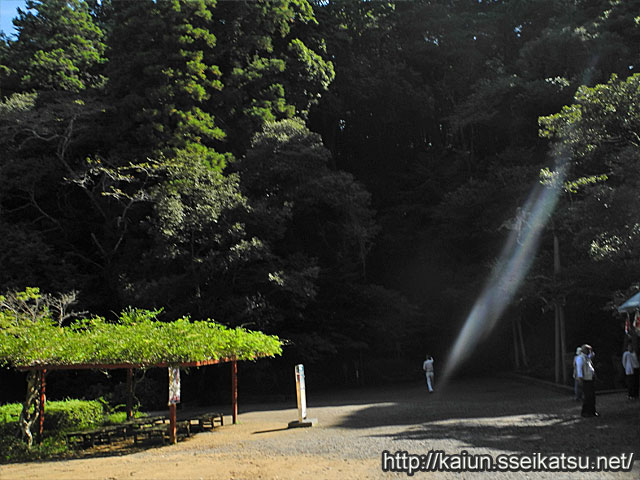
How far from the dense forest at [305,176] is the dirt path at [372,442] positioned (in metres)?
6.21

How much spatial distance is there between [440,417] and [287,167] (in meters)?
13.5

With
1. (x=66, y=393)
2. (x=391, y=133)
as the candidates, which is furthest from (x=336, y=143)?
(x=66, y=393)

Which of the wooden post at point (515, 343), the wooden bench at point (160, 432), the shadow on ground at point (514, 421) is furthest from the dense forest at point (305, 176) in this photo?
the wooden bench at point (160, 432)

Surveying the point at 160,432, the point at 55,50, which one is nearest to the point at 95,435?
the point at 160,432

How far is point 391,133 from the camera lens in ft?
121

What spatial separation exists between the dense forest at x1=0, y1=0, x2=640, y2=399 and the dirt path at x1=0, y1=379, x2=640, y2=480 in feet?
20.4

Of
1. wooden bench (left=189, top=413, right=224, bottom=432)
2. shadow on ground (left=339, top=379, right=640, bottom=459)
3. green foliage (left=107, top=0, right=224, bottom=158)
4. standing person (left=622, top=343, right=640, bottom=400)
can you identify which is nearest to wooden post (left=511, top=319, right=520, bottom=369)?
shadow on ground (left=339, top=379, right=640, bottom=459)

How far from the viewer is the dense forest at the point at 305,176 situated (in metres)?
23.1

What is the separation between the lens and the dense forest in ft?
75.9

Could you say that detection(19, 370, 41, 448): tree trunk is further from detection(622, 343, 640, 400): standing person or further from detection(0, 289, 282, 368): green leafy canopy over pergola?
detection(622, 343, 640, 400): standing person

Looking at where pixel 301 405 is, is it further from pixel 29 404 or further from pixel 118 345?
pixel 29 404

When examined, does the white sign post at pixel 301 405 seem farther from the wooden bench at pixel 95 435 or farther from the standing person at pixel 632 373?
the standing person at pixel 632 373

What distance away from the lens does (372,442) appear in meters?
10.7

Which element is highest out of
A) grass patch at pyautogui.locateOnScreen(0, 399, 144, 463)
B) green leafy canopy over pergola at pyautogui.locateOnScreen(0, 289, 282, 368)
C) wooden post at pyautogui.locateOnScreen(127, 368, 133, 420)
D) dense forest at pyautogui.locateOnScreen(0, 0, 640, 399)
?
dense forest at pyautogui.locateOnScreen(0, 0, 640, 399)
